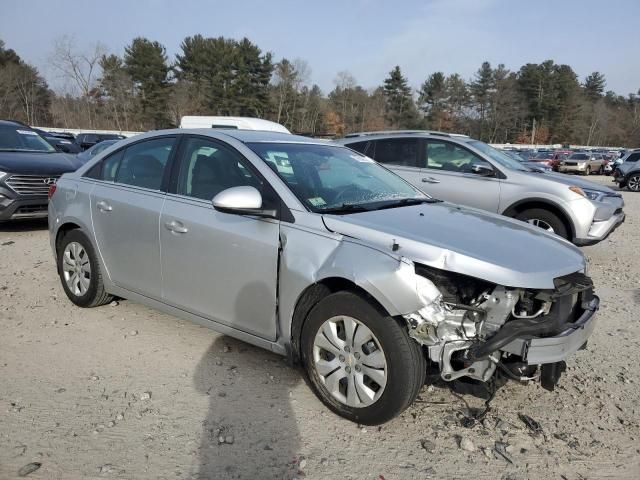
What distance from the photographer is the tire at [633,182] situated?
2128cm

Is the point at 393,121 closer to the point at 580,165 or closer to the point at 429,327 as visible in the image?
the point at 580,165

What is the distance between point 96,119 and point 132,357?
6568cm

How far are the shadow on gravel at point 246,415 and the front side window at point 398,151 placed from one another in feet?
15.9

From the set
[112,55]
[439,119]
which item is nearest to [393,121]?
[439,119]

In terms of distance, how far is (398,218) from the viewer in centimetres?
321

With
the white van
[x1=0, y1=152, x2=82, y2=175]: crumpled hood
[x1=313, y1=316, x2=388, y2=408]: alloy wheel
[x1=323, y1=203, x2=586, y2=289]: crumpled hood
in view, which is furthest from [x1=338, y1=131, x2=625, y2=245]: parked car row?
[x1=0, y1=152, x2=82, y2=175]: crumpled hood

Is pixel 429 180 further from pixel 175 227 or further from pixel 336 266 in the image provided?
pixel 336 266

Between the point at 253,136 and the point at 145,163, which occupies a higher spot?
the point at 253,136

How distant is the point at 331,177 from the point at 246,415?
175 centimetres

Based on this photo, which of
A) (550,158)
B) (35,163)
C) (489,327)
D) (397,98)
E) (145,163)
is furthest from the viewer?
(397,98)

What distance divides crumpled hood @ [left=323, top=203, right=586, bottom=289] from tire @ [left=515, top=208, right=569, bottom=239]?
3.68m

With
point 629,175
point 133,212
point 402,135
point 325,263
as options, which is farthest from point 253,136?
point 629,175

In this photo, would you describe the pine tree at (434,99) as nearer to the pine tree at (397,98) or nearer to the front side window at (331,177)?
the pine tree at (397,98)

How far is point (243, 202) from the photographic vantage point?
3.11 m
